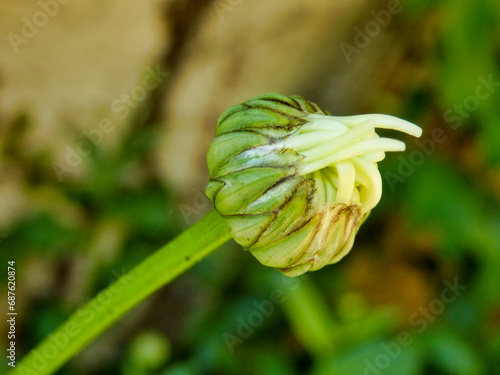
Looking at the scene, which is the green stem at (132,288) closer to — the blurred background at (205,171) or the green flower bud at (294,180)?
the green flower bud at (294,180)

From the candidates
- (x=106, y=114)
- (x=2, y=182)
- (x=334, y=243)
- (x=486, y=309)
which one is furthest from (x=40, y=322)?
(x=486, y=309)

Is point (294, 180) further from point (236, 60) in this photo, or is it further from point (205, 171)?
point (205, 171)

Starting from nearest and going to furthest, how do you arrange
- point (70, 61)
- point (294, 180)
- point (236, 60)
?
1. point (294, 180)
2. point (70, 61)
3. point (236, 60)

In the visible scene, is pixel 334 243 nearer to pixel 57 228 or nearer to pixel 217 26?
pixel 57 228

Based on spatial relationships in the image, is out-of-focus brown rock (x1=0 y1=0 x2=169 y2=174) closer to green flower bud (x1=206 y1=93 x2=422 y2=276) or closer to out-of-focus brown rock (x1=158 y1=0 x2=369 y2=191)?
out-of-focus brown rock (x1=158 y1=0 x2=369 y2=191)

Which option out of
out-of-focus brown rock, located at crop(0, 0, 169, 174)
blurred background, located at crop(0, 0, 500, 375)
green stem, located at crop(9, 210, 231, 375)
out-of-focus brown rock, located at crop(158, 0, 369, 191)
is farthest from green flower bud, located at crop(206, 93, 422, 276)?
out-of-focus brown rock, located at crop(158, 0, 369, 191)

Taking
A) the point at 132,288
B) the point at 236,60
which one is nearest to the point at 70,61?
the point at 236,60
